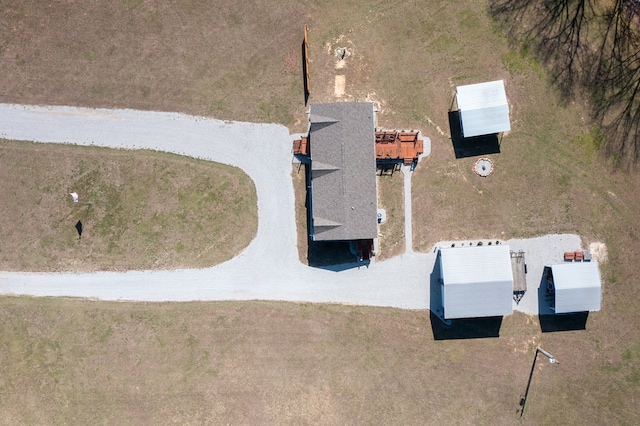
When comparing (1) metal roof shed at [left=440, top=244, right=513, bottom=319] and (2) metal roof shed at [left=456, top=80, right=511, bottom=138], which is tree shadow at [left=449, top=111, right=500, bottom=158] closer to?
(2) metal roof shed at [left=456, top=80, right=511, bottom=138]

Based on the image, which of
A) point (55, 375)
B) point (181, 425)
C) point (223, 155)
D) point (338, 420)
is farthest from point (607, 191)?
point (55, 375)

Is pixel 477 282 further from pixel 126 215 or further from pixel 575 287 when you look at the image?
pixel 126 215

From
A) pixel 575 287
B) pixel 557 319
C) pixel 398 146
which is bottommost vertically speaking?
pixel 557 319

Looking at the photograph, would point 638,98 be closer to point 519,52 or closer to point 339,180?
point 519,52

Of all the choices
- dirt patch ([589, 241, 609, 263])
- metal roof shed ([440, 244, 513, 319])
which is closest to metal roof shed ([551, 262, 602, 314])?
dirt patch ([589, 241, 609, 263])

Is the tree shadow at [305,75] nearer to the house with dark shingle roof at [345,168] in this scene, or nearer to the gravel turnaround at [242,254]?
the house with dark shingle roof at [345,168]

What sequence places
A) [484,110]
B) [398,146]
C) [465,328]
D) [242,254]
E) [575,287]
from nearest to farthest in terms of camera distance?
[575,287]
[484,110]
[398,146]
[465,328]
[242,254]

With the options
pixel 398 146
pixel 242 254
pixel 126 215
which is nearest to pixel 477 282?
pixel 398 146

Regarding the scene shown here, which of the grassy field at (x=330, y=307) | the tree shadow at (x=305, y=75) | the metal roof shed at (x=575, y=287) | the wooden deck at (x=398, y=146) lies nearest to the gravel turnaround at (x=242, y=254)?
the grassy field at (x=330, y=307)
